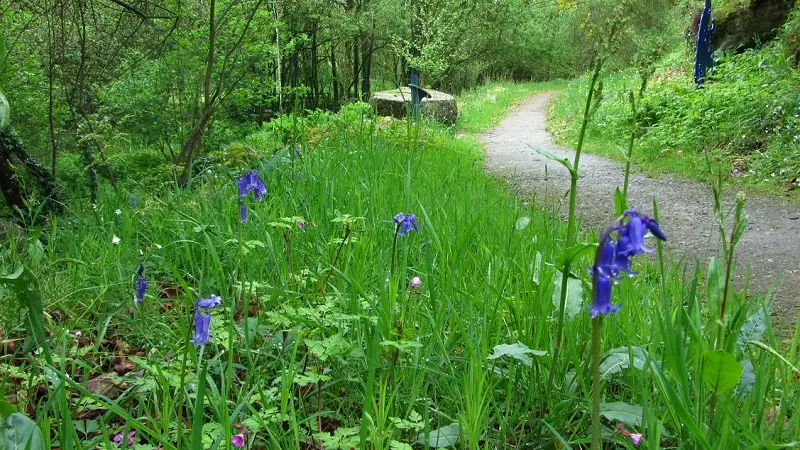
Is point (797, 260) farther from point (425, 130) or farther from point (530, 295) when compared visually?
point (425, 130)

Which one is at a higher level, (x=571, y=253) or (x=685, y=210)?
(x=571, y=253)

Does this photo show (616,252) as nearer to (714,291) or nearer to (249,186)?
(714,291)

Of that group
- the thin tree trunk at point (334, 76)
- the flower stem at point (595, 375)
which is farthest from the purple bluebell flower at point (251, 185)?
the thin tree trunk at point (334, 76)

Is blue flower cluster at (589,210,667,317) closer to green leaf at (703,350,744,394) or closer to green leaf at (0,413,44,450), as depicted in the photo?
green leaf at (703,350,744,394)

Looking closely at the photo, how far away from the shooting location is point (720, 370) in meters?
1.01

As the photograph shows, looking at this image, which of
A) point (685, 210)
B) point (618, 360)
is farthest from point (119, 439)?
point (685, 210)

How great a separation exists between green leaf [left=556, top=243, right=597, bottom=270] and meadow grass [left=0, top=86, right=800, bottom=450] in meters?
0.02

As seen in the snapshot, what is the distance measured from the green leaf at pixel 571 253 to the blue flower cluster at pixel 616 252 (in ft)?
0.42

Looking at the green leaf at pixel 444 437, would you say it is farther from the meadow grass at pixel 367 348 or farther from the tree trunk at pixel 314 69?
the tree trunk at pixel 314 69

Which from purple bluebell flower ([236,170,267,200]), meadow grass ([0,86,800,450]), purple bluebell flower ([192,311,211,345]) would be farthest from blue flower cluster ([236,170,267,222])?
purple bluebell flower ([192,311,211,345])

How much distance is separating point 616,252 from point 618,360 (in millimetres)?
743

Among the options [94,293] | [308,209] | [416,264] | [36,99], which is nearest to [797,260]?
[416,264]

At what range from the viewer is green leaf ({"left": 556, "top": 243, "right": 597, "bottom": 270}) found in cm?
103

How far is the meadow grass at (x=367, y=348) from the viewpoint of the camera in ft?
4.17
